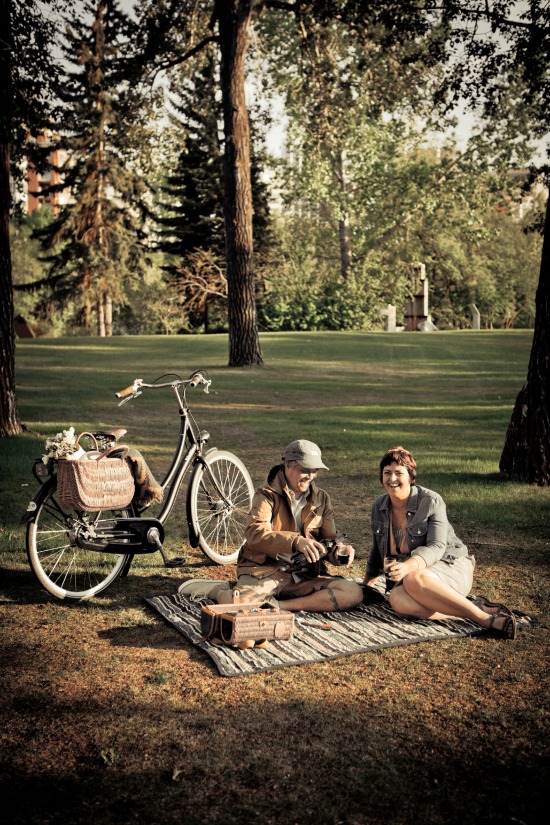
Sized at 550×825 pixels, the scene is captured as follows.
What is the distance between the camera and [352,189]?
5738 cm

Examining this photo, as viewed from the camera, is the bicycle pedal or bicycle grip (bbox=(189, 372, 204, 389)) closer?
the bicycle pedal

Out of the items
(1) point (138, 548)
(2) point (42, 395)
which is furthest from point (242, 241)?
(1) point (138, 548)

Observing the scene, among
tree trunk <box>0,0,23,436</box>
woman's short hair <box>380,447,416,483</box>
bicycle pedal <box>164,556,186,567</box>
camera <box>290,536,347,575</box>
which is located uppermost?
tree trunk <box>0,0,23,436</box>

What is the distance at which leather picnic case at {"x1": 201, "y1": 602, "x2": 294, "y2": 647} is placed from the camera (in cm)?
551

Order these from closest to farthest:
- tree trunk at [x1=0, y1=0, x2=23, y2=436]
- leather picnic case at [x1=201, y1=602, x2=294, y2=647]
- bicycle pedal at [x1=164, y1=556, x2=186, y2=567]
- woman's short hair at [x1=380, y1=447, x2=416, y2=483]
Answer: leather picnic case at [x1=201, y1=602, x2=294, y2=647] → woman's short hair at [x1=380, y1=447, x2=416, y2=483] → bicycle pedal at [x1=164, y1=556, x2=186, y2=567] → tree trunk at [x1=0, y1=0, x2=23, y2=436]

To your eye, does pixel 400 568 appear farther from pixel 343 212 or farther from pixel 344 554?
pixel 343 212

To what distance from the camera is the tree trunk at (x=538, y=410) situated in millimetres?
10328

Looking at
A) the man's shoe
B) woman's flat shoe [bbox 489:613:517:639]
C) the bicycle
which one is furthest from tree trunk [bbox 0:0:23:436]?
woman's flat shoe [bbox 489:613:517:639]

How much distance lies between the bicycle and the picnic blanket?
19.9 inches

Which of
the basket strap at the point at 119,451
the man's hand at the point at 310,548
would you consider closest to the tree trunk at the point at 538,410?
the man's hand at the point at 310,548

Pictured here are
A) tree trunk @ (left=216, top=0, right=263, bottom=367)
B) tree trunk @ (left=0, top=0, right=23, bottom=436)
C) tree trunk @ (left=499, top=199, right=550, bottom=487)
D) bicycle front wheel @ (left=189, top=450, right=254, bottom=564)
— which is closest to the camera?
bicycle front wheel @ (left=189, top=450, right=254, bottom=564)

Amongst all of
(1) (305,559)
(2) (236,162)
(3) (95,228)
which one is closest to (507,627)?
(1) (305,559)

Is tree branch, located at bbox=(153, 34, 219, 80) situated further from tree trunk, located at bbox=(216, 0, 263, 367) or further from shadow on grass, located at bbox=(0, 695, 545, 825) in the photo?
shadow on grass, located at bbox=(0, 695, 545, 825)

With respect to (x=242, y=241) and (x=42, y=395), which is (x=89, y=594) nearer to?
(x=42, y=395)
